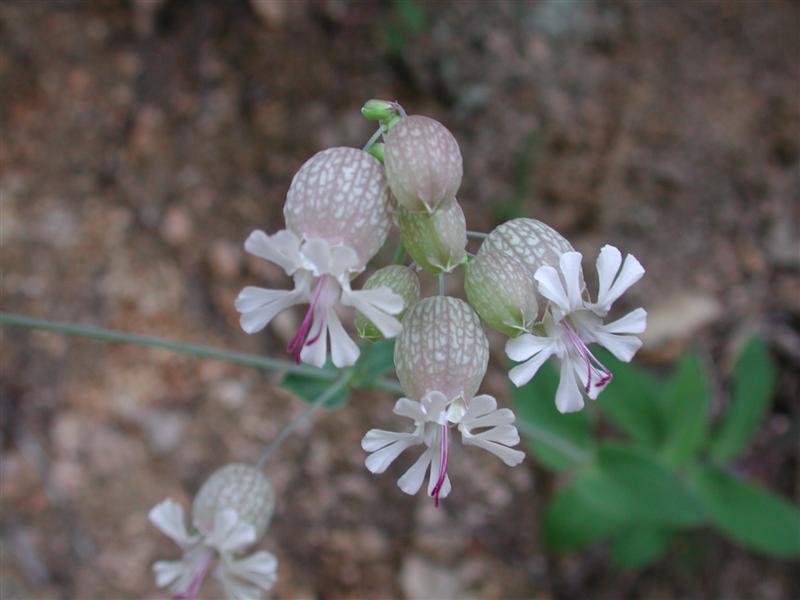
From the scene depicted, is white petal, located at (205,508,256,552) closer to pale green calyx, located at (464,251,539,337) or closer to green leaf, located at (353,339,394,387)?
green leaf, located at (353,339,394,387)

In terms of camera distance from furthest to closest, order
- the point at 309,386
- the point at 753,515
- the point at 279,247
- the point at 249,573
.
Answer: the point at 753,515 → the point at 309,386 → the point at 249,573 → the point at 279,247

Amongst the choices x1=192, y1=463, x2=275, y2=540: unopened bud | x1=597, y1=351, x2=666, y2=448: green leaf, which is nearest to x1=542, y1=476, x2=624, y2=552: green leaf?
x1=597, y1=351, x2=666, y2=448: green leaf

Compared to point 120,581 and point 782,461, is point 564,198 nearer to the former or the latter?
point 782,461

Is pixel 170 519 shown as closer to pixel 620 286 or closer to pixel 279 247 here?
pixel 279 247

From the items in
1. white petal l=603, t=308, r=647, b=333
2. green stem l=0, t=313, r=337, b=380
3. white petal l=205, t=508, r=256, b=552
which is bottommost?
white petal l=205, t=508, r=256, b=552

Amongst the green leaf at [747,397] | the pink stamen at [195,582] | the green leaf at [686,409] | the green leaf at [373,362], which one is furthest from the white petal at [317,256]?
the green leaf at [747,397]

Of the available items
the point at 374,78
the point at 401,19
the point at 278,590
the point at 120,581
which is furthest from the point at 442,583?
the point at 401,19

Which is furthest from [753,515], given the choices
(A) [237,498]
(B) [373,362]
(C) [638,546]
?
(A) [237,498]
